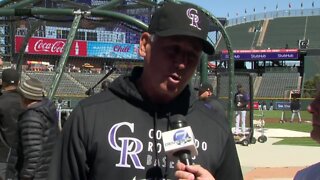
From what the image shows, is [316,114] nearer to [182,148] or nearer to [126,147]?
[182,148]

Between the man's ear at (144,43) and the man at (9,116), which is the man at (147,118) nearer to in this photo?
the man's ear at (144,43)

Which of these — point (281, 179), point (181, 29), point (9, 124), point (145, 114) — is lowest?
point (281, 179)

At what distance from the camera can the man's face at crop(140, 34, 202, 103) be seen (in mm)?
2156

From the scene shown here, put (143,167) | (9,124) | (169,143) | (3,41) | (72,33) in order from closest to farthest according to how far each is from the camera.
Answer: (169,143) → (143,167) → (9,124) → (72,33) → (3,41)

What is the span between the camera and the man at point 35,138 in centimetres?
451

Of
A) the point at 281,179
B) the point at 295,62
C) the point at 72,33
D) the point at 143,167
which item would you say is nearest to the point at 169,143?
the point at 143,167

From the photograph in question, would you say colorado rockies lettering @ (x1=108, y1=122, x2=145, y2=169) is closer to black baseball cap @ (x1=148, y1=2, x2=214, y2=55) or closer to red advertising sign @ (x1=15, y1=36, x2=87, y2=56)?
black baseball cap @ (x1=148, y1=2, x2=214, y2=55)

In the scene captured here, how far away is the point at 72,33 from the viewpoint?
834 cm

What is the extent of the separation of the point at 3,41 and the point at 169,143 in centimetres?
1522

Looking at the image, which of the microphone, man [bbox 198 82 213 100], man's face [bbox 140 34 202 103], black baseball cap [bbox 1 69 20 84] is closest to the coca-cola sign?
man [bbox 198 82 213 100]

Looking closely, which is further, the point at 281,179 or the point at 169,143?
the point at 281,179

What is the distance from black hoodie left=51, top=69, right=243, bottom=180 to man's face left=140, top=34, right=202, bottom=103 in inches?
2.7

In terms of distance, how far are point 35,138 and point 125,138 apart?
256 cm

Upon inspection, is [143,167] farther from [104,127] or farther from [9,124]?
[9,124]
